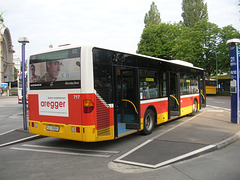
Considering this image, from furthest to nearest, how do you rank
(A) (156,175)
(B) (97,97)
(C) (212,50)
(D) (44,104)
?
(C) (212,50), (D) (44,104), (B) (97,97), (A) (156,175)

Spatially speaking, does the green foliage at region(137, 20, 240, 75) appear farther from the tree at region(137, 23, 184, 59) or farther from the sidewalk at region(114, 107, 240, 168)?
the sidewalk at region(114, 107, 240, 168)

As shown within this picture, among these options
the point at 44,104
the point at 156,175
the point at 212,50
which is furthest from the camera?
the point at 212,50

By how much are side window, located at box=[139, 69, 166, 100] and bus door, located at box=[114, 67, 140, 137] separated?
1.07 ft

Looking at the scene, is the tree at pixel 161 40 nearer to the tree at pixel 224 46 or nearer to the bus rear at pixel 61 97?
the tree at pixel 224 46

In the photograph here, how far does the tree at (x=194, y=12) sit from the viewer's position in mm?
50281

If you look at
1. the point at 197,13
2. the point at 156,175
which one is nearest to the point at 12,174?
the point at 156,175

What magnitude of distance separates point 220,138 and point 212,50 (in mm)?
32479

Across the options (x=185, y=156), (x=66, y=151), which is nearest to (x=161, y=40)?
(x=66, y=151)

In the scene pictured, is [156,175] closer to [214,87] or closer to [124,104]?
[124,104]

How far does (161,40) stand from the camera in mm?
43125

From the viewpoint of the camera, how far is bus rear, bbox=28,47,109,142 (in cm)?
562

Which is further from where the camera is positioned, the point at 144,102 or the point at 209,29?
the point at 209,29

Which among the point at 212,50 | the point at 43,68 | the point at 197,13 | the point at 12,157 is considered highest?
the point at 197,13

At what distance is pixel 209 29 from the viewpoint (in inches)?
1437
